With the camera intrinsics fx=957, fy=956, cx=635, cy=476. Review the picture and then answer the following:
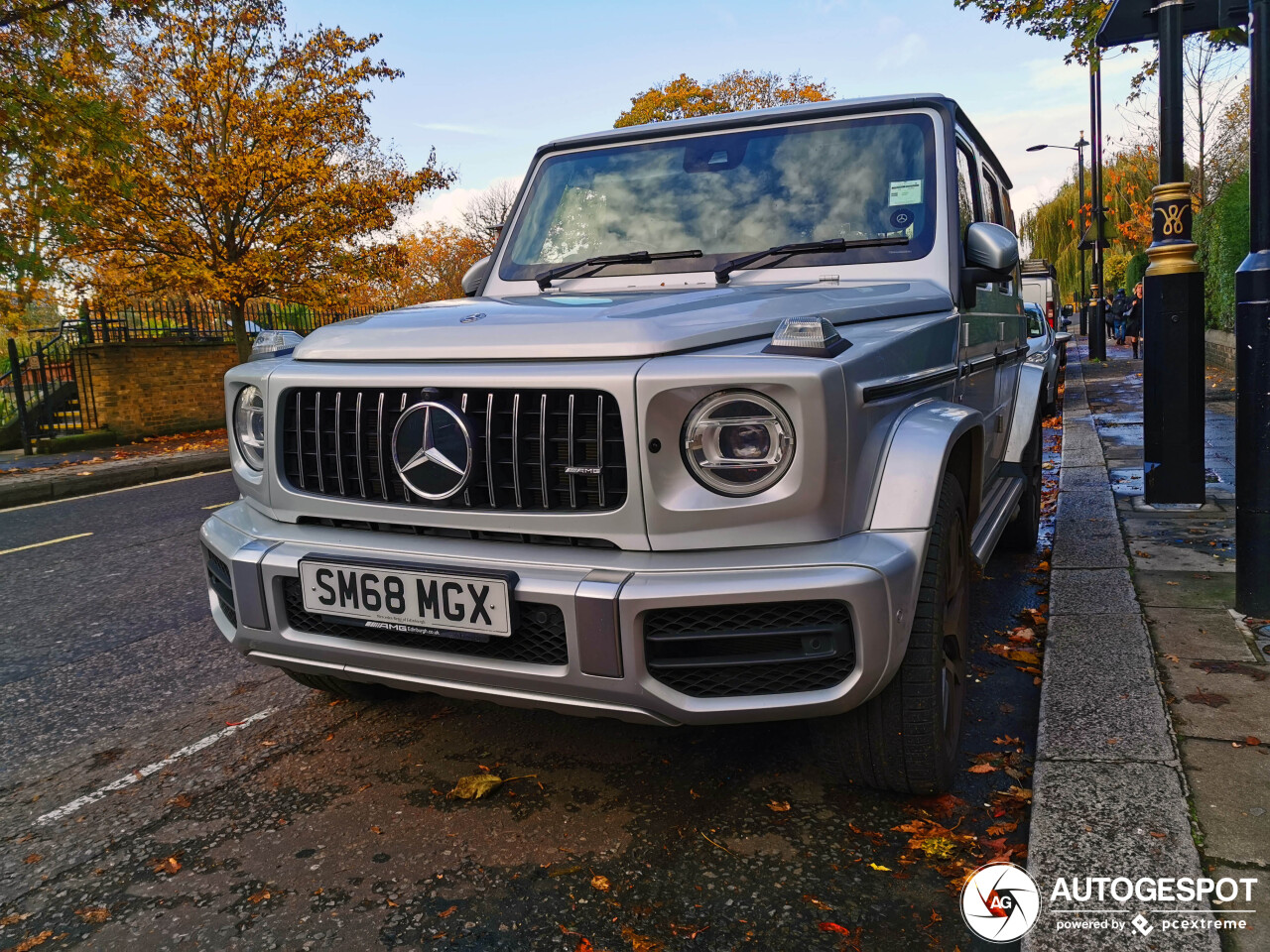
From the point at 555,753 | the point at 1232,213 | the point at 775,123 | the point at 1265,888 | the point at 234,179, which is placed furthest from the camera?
the point at 234,179

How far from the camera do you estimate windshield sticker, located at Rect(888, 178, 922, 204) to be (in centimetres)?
327

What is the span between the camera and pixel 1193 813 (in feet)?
7.56

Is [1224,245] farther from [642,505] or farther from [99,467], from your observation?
[99,467]

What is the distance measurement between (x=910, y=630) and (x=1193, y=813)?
0.82m

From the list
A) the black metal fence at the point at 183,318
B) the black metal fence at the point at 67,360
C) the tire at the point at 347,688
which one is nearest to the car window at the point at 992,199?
the tire at the point at 347,688

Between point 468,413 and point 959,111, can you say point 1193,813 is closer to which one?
point 468,413

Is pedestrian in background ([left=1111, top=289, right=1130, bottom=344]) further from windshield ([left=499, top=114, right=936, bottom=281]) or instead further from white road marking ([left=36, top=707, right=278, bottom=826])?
white road marking ([left=36, top=707, right=278, bottom=826])

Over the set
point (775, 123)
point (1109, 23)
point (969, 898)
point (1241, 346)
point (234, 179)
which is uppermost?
point (234, 179)

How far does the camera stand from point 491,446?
92.6 inches

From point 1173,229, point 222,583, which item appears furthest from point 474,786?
point 1173,229

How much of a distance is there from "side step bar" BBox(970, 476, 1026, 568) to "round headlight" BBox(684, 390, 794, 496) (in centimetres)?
118

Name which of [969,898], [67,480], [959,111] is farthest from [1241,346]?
[67,480]

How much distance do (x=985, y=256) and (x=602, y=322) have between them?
1.58 meters

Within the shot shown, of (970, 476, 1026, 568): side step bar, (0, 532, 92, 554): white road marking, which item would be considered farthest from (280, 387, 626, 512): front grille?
(0, 532, 92, 554): white road marking
